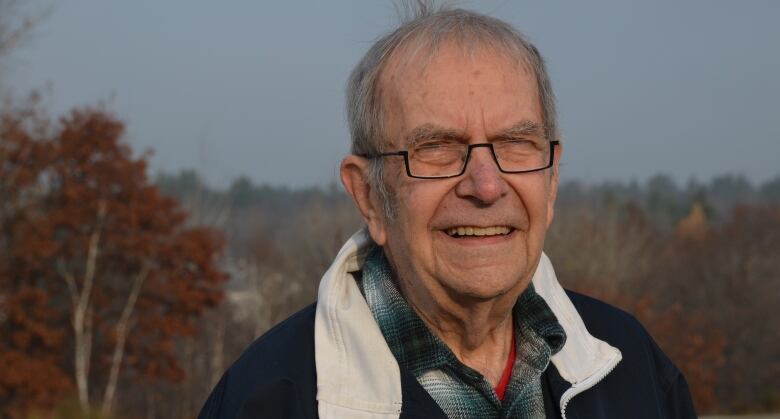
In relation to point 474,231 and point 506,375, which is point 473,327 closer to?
point 506,375

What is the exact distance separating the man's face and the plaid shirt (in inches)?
4.7

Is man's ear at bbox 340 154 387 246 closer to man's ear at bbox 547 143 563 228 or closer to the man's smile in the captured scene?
the man's smile

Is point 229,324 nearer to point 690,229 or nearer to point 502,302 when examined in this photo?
point 690,229

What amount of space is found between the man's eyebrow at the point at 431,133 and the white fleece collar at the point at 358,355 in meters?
0.42

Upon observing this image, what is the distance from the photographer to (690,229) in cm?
5719

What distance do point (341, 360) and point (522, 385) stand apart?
49 cm

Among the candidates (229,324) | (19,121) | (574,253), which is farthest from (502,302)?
(574,253)

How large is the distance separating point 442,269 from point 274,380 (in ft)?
1.61

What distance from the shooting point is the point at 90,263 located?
25.1 metres

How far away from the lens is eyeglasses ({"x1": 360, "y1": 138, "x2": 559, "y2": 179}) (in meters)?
2.61

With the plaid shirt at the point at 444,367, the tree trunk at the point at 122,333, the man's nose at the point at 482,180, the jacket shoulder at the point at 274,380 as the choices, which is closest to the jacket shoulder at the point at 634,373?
the plaid shirt at the point at 444,367

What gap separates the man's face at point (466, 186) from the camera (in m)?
2.60

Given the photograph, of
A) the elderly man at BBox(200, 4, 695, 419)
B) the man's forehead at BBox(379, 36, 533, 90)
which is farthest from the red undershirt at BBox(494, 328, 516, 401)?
the man's forehead at BBox(379, 36, 533, 90)

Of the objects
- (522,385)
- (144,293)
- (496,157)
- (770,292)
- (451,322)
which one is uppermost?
(496,157)
